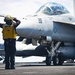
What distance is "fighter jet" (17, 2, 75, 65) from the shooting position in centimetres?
1889

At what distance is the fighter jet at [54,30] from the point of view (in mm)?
18894

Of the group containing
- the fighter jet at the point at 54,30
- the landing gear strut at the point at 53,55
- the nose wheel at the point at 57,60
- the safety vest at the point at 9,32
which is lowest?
the nose wheel at the point at 57,60

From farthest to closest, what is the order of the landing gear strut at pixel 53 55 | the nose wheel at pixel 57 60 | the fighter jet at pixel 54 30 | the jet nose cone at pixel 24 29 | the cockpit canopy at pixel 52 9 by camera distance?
1. the cockpit canopy at pixel 52 9
2. the nose wheel at pixel 57 60
3. the landing gear strut at pixel 53 55
4. the fighter jet at pixel 54 30
5. the jet nose cone at pixel 24 29

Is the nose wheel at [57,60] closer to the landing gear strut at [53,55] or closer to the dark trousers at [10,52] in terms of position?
the landing gear strut at [53,55]

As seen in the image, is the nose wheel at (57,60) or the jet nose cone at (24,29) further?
Result: the nose wheel at (57,60)

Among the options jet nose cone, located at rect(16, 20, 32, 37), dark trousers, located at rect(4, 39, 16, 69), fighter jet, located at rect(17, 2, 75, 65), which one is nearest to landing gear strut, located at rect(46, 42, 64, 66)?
fighter jet, located at rect(17, 2, 75, 65)

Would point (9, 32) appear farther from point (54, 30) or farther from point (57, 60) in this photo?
point (57, 60)

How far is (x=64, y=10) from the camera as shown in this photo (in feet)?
72.2

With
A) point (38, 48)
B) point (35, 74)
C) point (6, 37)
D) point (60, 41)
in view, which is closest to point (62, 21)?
point (60, 41)

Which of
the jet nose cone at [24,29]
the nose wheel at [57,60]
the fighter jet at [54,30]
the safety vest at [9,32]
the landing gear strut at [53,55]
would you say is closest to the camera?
the safety vest at [9,32]

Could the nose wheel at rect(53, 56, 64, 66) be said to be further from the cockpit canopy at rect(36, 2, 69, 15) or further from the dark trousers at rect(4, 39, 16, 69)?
the dark trousers at rect(4, 39, 16, 69)

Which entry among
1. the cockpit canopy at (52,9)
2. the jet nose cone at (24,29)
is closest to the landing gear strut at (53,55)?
the cockpit canopy at (52,9)

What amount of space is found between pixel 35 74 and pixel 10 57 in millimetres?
3715

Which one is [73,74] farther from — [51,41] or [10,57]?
[51,41]
